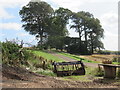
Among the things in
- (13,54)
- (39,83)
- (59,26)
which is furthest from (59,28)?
(39,83)

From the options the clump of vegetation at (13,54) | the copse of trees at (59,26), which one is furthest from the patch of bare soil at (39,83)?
the copse of trees at (59,26)

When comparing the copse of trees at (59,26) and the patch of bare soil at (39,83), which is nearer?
the patch of bare soil at (39,83)

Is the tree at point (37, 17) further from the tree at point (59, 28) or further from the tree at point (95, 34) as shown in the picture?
the tree at point (95, 34)

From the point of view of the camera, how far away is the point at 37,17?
44625 mm

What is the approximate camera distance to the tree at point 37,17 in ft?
142

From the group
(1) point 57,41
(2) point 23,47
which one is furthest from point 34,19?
(2) point 23,47

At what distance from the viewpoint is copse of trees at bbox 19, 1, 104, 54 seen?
4344cm

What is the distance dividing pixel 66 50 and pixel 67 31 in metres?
5.44

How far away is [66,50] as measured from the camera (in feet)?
152

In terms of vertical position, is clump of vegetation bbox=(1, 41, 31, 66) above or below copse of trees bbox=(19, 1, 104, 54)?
below

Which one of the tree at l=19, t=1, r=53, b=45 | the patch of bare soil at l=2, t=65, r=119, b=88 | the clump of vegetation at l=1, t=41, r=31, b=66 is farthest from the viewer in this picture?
the tree at l=19, t=1, r=53, b=45

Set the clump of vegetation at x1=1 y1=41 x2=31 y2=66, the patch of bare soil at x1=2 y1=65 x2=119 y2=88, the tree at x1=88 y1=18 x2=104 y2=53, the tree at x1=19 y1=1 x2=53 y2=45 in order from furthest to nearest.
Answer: the tree at x1=88 y1=18 x2=104 y2=53
the tree at x1=19 y1=1 x2=53 y2=45
the clump of vegetation at x1=1 y1=41 x2=31 y2=66
the patch of bare soil at x1=2 y1=65 x2=119 y2=88

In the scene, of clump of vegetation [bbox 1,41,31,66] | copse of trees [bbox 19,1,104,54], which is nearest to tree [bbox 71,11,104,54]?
copse of trees [bbox 19,1,104,54]

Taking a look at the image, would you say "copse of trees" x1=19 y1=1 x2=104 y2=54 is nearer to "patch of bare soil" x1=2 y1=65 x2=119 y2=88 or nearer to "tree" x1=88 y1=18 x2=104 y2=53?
"tree" x1=88 y1=18 x2=104 y2=53
